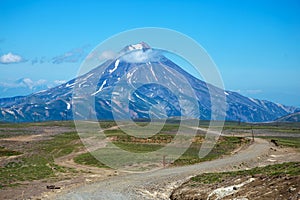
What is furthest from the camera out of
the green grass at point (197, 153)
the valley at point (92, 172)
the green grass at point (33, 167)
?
the green grass at point (197, 153)

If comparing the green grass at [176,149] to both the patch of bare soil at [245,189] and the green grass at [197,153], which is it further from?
the patch of bare soil at [245,189]

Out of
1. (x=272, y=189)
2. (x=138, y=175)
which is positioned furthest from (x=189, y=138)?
(x=272, y=189)

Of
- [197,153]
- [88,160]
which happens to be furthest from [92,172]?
[197,153]

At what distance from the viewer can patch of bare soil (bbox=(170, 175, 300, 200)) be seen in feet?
92.1

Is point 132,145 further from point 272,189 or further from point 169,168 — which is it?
point 272,189

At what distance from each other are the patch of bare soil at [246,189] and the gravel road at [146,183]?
281 cm

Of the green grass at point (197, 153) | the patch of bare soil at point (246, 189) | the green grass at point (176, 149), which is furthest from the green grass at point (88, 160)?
the patch of bare soil at point (246, 189)

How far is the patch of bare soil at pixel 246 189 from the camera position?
28061mm

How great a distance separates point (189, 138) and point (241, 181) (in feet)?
224

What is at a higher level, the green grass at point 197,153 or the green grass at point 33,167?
the green grass at point 33,167

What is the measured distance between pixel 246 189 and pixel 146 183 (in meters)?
14.9

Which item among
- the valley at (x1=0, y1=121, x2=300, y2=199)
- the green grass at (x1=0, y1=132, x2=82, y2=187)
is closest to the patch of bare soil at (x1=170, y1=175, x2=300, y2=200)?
the valley at (x1=0, y1=121, x2=300, y2=199)

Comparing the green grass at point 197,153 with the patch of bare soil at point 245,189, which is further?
the green grass at point 197,153

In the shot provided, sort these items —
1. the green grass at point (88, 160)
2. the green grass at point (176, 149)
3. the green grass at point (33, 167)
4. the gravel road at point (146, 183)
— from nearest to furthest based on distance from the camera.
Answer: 1. the gravel road at point (146, 183)
2. the green grass at point (33, 167)
3. the green grass at point (88, 160)
4. the green grass at point (176, 149)
